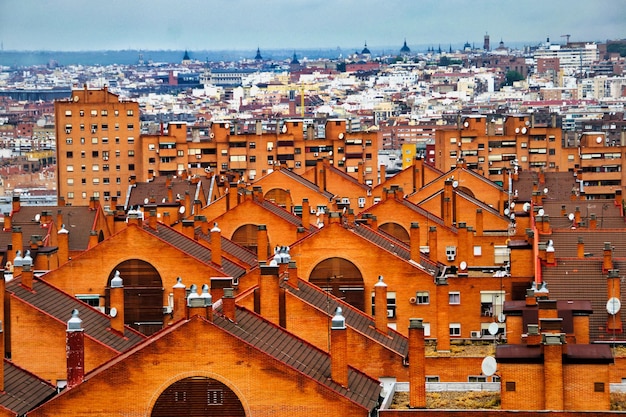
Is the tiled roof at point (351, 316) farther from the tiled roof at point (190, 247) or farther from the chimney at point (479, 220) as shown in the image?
the chimney at point (479, 220)

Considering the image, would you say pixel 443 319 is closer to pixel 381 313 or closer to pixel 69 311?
pixel 381 313

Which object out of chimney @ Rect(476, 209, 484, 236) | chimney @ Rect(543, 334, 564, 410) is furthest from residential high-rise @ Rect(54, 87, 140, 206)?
chimney @ Rect(543, 334, 564, 410)

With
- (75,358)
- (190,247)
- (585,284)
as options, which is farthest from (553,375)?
(190,247)

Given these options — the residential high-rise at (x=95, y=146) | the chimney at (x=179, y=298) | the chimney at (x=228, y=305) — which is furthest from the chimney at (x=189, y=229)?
the residential high-rise at (x=95, y=146)

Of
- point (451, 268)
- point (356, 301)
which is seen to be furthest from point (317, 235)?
point (451, 268)

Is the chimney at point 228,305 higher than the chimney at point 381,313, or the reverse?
the chimney at point 228,305

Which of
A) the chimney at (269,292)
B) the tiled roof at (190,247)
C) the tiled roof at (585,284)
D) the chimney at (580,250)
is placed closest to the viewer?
the chimney at (269,292)

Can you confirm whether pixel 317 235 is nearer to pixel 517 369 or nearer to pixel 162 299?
pixel 162 299
